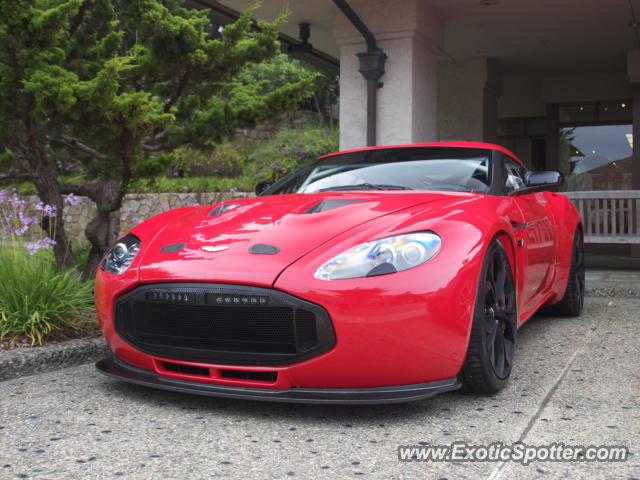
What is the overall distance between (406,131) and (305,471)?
6.34m

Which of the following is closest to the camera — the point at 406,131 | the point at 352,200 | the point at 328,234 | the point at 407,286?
the point at 407,286

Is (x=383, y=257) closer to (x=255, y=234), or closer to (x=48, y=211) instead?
(x=255, y=234)

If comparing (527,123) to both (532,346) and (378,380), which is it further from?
(378,380)

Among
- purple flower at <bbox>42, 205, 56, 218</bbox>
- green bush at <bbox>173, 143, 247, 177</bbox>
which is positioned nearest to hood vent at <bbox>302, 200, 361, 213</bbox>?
purple flower at <bbox>42, 205, 56, 218</bbox>

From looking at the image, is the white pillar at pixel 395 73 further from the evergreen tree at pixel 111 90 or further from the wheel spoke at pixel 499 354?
the wheel spoke at pixel 499 354

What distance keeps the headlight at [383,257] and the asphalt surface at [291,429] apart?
606mm

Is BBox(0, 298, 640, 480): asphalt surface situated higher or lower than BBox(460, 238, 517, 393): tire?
lower

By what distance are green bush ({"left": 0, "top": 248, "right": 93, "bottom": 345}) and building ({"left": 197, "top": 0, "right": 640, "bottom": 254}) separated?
4.53 metres

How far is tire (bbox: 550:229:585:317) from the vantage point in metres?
5.22

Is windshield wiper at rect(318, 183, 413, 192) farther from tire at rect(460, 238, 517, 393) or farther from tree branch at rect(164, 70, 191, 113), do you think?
tree branch at rect(164, 70, 191, 113)

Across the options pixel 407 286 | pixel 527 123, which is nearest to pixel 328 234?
pixel 407 286

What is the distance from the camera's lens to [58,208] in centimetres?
529

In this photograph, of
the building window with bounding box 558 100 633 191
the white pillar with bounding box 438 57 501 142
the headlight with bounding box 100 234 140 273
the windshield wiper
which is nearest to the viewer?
the headlight with bounding box 100 234 140 273

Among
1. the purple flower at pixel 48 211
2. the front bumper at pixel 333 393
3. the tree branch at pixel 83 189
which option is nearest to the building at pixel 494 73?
the tree branch at pixel 83 189
